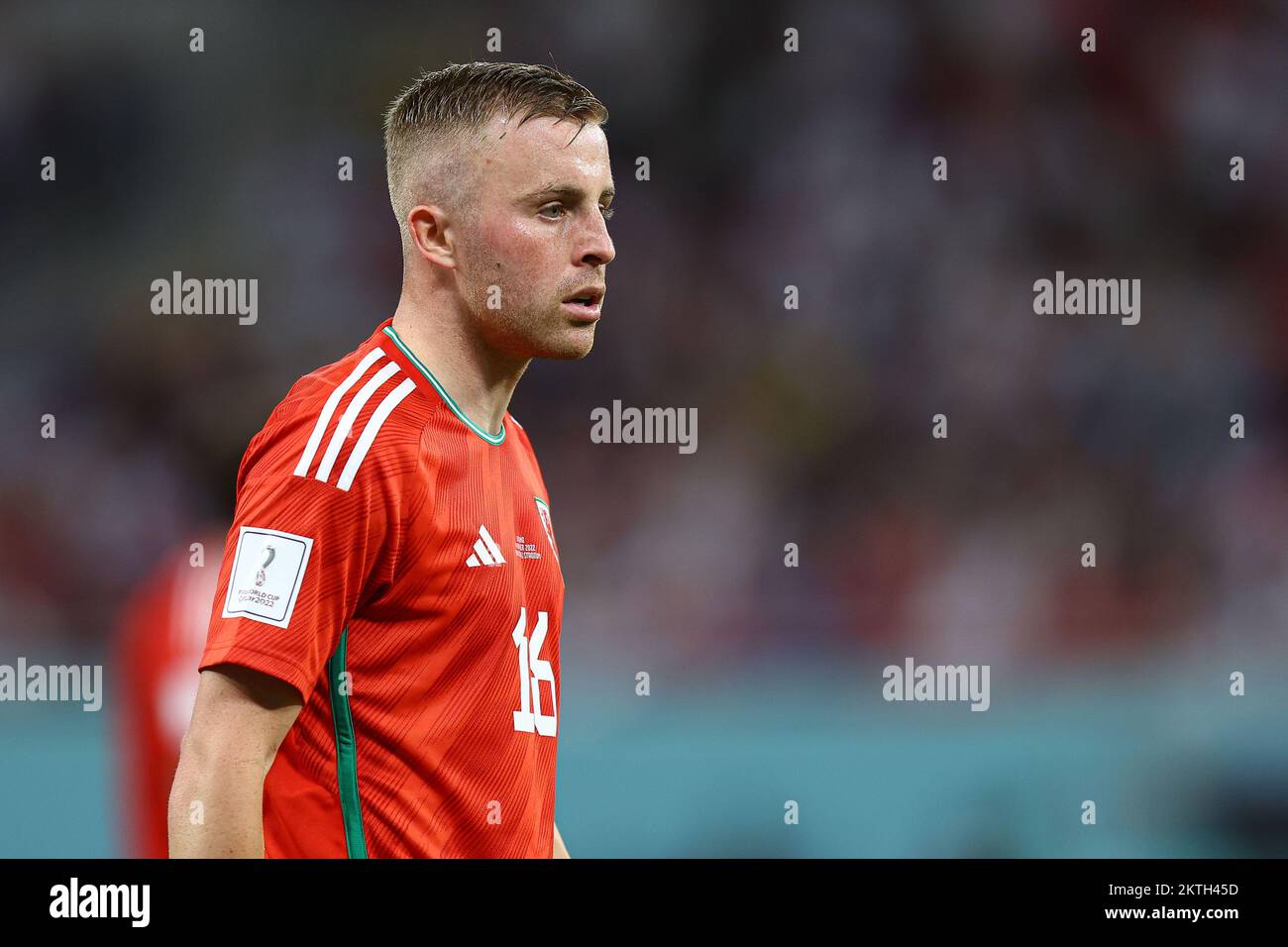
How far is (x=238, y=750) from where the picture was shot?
5.95 ft

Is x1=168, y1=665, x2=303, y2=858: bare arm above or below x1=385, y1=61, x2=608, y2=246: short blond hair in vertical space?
below

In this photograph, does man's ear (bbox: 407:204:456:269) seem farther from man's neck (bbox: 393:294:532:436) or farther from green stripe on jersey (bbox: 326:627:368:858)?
green stripe on jersey (bbox: 326:627:368:858)

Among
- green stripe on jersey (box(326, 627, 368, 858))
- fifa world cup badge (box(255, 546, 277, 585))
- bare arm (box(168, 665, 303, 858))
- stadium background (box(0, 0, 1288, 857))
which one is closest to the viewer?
bare arm (box(168, 665, 303, 858))

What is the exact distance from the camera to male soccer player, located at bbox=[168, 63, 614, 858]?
189cm

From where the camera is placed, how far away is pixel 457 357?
229 cm

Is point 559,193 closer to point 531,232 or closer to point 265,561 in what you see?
point 531,232

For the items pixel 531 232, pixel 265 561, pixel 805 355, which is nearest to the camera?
pixel 265 561

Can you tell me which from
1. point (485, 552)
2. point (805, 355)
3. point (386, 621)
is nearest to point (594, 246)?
point (485, 552)

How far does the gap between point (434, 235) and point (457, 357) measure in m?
0.23

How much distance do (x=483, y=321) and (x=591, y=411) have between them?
5.33 m

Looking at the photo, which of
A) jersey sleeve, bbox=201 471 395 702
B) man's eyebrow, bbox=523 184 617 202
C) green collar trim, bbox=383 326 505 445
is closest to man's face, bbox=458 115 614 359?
man's eyebrow, bbox=523 184 617 202

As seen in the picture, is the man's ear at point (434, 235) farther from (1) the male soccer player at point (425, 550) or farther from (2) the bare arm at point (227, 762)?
(2) the bare arm at point (227, 762)

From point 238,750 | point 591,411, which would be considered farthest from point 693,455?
point 238,750
